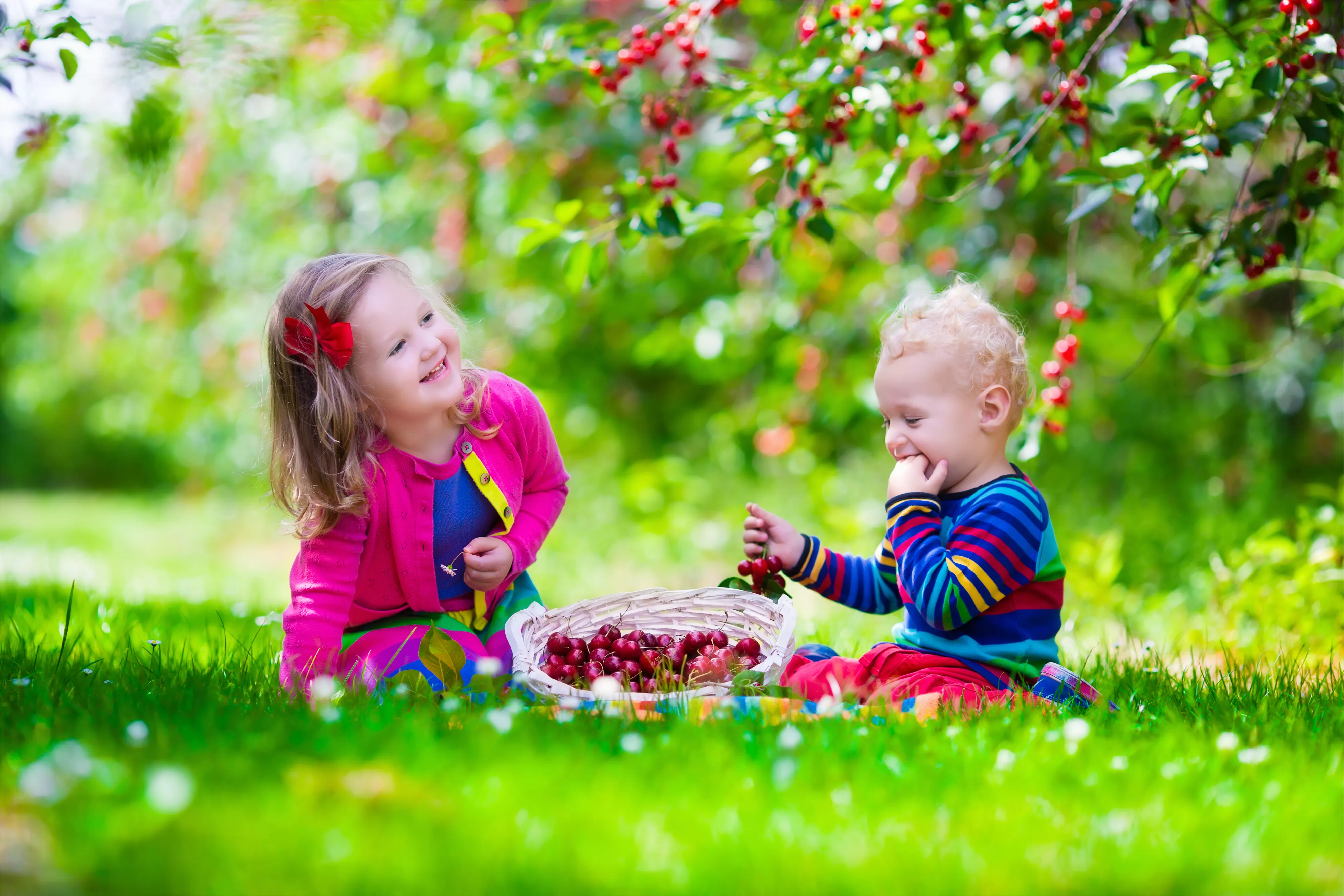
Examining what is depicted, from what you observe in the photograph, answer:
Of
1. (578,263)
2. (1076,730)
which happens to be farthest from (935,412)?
(578,263)

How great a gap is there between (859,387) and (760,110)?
5.68 feet

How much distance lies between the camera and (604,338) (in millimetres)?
6145

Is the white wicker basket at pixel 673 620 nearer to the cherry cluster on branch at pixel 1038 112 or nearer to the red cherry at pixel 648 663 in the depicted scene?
the red cherry at pixel 648 663

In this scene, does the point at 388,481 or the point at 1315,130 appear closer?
the point at 1315,130

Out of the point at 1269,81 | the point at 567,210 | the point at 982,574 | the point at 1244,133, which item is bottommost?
the point at 982,574

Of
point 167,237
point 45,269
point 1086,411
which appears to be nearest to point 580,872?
point 1086,411

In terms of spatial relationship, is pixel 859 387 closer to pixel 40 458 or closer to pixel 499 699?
pixel 499 699

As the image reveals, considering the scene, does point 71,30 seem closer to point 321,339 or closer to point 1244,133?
point 321,339

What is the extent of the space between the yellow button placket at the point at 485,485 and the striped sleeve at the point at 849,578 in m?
0.70

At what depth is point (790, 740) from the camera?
70.1 inches

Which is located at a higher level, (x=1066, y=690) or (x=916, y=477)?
(x=916, y=477)

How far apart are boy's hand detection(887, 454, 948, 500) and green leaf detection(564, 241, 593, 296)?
103 cm

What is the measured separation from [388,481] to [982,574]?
1.36 meters

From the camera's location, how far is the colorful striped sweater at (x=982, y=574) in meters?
2.27
